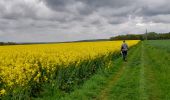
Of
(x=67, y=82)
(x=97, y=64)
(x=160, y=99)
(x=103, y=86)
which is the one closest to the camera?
(x=160, y=99)

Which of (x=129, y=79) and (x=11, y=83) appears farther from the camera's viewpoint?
(x=129, y=79)

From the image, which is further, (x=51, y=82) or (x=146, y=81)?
(x=146, y=81)

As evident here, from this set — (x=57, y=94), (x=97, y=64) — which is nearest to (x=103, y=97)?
(x=57, y=94)

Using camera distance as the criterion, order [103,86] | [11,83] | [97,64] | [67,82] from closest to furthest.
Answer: [11,83] → [67,82] → [103,86] → [97,64]

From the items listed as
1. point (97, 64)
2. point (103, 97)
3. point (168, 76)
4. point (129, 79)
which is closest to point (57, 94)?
point (103, 97)

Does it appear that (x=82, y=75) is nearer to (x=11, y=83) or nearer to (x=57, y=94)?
(x=57, y=94)

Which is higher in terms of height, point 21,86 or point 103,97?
point 21,86

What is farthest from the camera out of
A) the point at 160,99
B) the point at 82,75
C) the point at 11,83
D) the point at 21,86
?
the point at 82,75

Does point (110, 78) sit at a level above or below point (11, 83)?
below

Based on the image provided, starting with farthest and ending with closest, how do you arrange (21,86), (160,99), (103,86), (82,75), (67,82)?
(82,75) < (103,86) < (67,82) < (160,99) < (21,86)

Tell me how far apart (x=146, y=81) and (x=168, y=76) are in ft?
6.13

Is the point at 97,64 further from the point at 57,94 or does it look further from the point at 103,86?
the point at 57,94

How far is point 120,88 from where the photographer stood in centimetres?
1565

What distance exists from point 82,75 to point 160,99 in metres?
5.44
